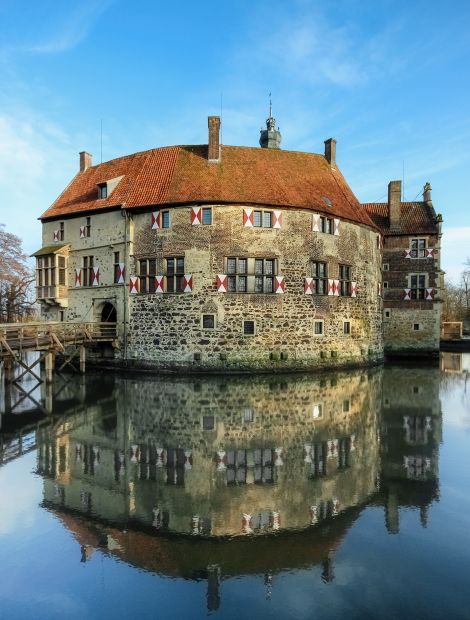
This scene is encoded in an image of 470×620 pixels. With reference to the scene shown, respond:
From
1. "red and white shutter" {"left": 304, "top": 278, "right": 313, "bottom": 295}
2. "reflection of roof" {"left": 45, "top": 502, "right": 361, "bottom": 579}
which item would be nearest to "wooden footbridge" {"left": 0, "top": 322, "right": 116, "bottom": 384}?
"red and white shutter" {"left": 304, "top": 278, "right": 313, "bottom": 295}

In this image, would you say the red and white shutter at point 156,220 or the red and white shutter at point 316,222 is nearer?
the red and white shutter at point 156,220

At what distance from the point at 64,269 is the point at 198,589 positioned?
22.6 metres

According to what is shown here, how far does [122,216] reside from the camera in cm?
2291

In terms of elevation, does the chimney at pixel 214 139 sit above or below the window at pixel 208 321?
above

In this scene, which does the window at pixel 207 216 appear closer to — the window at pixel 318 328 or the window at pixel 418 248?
the window at pixel 318 328

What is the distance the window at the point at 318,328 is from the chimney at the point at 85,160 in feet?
55.8

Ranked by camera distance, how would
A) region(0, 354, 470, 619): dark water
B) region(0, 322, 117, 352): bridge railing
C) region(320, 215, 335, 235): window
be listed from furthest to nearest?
region(320, 215, 335, 235): window → region(0, 322, 117, 352): bridge railing → region(0, 354, 470, 619): dark water

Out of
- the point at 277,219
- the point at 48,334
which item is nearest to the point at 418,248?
the point at 277,219

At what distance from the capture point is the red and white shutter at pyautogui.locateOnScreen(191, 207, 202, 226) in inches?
851

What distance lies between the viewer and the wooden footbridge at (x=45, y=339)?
56.5 ft

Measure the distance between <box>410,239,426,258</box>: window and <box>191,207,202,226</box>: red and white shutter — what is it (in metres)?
16.9

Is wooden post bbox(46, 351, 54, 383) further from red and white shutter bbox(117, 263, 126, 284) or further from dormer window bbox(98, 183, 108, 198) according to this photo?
dormer window bbox(98, 183, 108, 198)

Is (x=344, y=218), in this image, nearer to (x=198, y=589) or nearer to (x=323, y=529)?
(x=323, y=529)

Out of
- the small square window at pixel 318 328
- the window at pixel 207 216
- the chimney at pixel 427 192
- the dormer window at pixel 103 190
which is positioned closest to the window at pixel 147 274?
the window at pixel 207 216
